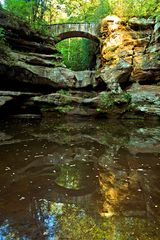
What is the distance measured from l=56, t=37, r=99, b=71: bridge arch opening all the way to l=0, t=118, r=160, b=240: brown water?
46.9ft

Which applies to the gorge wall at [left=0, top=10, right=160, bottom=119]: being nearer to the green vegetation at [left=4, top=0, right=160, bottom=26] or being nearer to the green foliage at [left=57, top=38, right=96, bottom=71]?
the green vegetation at [left=4, top=0, right=160, bottom=26]

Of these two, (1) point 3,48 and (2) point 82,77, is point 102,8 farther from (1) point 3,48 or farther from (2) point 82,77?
(1) point 3,48

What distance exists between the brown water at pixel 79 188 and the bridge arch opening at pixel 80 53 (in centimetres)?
1429

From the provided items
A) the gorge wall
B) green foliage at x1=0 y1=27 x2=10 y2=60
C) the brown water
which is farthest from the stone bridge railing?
the brown water

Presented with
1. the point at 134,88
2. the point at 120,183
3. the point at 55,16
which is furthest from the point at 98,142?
the point at 55,16

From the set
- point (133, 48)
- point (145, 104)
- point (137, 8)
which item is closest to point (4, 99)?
point (145, 104)

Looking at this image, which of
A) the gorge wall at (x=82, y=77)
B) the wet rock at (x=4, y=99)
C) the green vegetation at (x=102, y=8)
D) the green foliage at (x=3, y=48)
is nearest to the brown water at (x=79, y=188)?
the wet rock at (x=4, y=99)

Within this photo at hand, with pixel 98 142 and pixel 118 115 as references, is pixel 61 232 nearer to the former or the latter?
pixel 98 142

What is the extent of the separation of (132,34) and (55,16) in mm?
12045

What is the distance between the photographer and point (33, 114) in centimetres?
1252

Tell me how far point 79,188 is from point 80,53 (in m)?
22.1

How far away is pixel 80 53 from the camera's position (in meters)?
24.9

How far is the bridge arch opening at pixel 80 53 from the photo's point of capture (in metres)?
21.0

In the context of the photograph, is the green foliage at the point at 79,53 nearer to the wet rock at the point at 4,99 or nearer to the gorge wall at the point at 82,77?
the gorge wall at the point at 82,77
